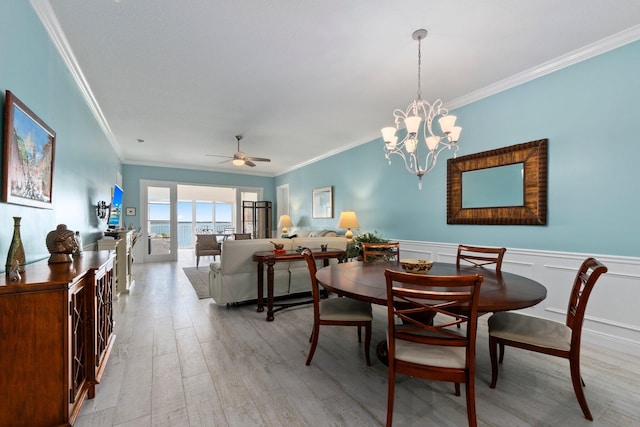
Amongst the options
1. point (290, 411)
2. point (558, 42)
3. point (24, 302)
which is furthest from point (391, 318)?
point (558, 42)

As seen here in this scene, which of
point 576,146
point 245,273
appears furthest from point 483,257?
point 245,273

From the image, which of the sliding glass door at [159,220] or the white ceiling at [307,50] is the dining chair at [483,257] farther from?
the sliding glass door at [159,220]

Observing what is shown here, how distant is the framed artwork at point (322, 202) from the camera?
6414 millimetres

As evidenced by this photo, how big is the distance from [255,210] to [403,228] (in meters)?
5.61

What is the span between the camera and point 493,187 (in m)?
3.34

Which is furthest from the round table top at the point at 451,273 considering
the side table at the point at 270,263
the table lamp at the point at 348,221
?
the table lamp at the point at 348,221

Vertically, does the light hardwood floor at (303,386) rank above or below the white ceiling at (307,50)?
below

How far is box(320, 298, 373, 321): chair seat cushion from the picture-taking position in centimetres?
219

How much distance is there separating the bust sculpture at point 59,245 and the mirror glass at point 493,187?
3973mm

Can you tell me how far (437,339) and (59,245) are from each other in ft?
8.10

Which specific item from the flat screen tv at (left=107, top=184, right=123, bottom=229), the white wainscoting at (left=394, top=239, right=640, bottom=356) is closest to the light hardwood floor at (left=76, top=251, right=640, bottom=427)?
the white wainscoting at (left=394, top=239, right=640, bottom=356)

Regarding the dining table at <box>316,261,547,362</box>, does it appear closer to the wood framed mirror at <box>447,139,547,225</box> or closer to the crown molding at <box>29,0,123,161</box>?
the wood framed mirror at <box>447,139,547,225</box>

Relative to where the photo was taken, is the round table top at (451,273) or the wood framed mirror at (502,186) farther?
the wood framed mirror at (502,186)

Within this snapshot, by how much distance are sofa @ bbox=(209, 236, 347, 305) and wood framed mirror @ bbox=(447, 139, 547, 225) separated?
2086mm
